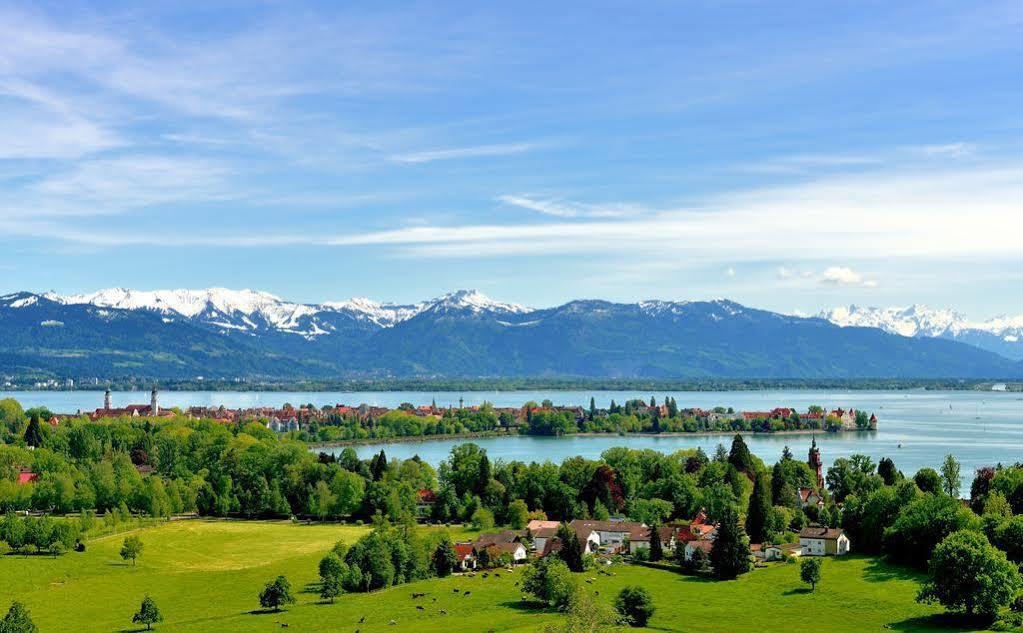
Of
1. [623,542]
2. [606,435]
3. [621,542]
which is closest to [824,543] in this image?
[623,542]


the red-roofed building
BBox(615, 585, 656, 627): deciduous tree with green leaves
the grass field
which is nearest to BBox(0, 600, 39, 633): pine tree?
the grass field

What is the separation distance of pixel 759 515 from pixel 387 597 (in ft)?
62.5

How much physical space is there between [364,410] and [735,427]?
5762 centimetres

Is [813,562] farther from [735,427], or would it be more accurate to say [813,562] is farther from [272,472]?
[735,427]

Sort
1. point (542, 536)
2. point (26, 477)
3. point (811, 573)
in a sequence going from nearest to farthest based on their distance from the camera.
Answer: point (811, 573) < point (542, 536) < point (26, 477)

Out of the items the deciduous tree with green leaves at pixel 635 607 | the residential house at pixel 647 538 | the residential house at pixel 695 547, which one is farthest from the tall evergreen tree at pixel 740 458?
the deciduous tree with green leaves at pixel 635 607

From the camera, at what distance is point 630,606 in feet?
130

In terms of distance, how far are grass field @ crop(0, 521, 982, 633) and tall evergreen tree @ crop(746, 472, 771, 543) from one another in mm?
3888

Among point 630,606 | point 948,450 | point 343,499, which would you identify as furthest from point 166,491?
point 948,450

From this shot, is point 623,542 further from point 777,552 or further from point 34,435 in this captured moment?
point 34,435

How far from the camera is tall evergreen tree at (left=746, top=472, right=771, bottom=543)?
173 ft

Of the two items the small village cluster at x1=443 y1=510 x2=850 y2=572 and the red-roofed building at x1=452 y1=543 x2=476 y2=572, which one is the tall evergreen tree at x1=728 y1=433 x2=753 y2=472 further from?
the red-roofed building at x1=452 y1=543 x2=476 y2=572

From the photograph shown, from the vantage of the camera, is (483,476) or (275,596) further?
(483,476)

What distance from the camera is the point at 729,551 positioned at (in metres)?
47.1
